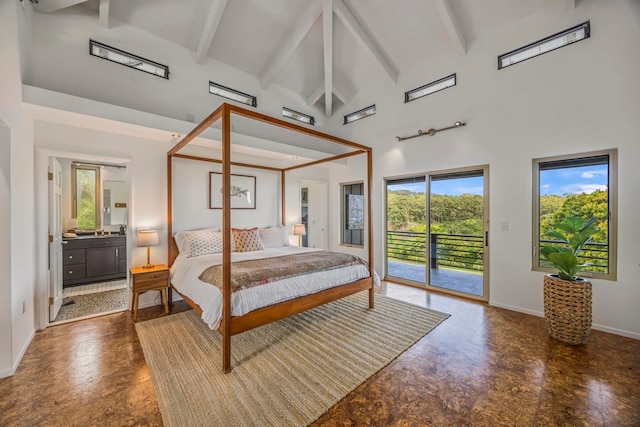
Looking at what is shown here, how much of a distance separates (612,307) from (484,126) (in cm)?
264

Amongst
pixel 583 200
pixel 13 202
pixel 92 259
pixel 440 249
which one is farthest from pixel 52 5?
pixel 583 200

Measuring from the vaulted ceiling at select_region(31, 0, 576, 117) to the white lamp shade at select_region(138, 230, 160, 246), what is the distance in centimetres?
256

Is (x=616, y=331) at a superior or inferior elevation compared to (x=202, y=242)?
inferior

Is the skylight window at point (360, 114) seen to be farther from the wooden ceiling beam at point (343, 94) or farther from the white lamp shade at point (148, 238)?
the white lamp shade at point (148, 238)

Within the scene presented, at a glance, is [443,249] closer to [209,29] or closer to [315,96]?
[315,96]

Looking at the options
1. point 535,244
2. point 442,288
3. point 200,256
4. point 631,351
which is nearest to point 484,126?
point 535,244

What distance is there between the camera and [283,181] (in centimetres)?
534

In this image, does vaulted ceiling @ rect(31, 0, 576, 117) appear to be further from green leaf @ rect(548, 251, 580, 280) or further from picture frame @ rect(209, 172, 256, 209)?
green leaf @ rect(548, 251, 580, 280)

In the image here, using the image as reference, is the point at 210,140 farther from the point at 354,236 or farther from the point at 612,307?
the point at 612,307

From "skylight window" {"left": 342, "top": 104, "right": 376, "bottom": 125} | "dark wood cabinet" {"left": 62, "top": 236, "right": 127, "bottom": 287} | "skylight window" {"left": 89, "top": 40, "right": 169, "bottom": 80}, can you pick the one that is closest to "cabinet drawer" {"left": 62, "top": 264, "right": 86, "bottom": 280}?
"dark wood cabinet" {"left": 62, "top": 236, "right": 127, "bottom": 287}

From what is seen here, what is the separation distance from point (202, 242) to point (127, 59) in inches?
102

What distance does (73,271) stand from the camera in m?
4.59

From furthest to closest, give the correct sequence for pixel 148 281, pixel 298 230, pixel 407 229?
pixel 298 230 < pixel 407 229 < pixel 148 281

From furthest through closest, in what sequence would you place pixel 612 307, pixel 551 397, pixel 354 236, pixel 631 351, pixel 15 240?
pixel 354 236 < pixel 612 307 < pixel 631 351 < pixel 15 240 < pixel 551 397
